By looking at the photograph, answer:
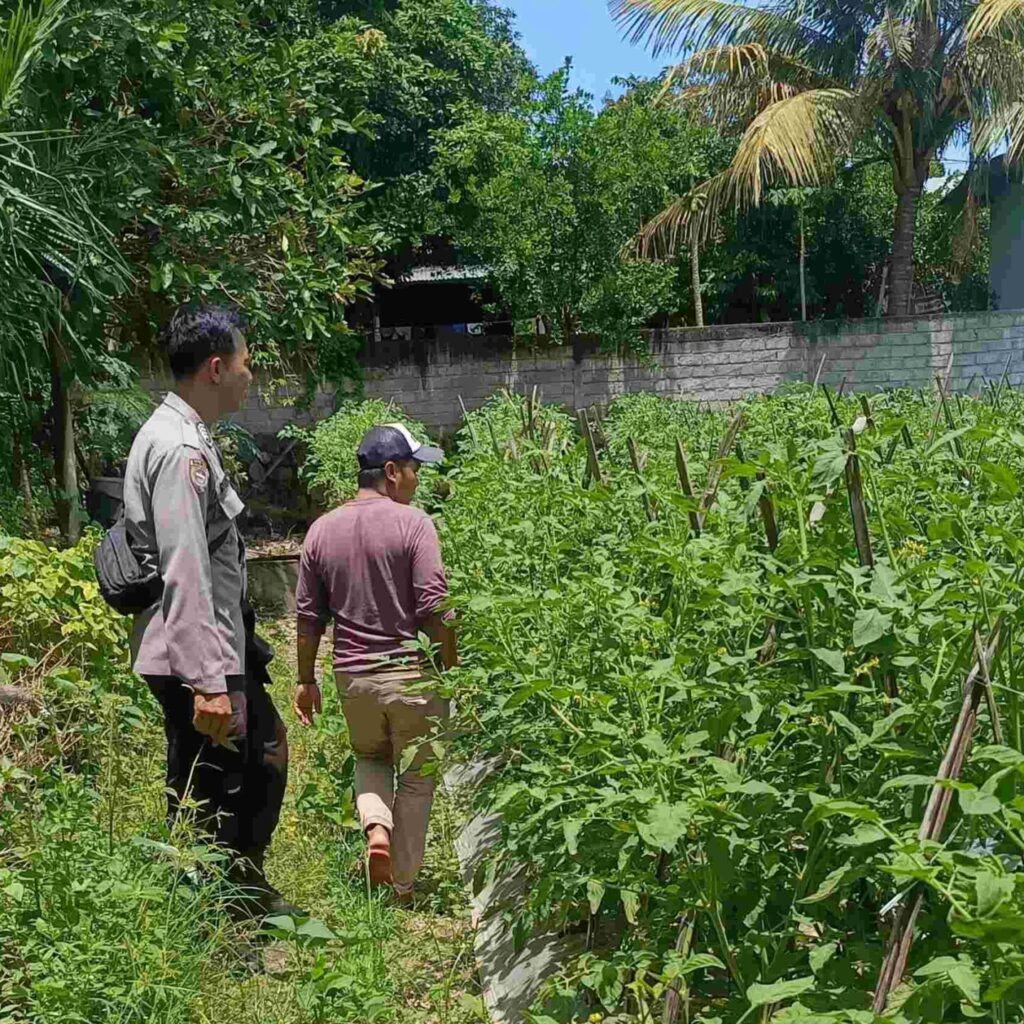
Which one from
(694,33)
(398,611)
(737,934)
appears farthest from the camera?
(694,33)

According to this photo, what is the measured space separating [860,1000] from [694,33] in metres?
18.1

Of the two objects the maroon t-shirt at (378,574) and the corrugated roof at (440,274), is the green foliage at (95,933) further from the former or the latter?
the corrugated roof at (440,274)

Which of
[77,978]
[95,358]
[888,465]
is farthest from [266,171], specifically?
[77,978]

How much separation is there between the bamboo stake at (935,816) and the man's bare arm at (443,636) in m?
2.39

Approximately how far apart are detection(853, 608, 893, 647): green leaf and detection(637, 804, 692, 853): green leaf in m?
0.40

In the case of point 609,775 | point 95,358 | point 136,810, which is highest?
point 95,358

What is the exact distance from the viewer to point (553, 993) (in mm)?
2660

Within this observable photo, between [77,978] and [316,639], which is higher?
[316,639]

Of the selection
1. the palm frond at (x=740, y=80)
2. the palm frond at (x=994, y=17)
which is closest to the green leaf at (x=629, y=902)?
the palm frond at (x=994, y=17)

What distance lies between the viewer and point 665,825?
2.04 metres

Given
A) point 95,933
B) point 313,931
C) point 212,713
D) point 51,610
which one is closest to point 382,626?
point 212,713

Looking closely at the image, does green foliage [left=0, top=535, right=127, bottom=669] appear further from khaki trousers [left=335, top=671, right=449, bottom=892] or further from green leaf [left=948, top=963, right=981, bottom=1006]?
green leaf [left=948, top=963, right=981, bottom=1006]

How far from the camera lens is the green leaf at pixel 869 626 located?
1951mm

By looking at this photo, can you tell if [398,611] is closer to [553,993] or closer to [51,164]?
[553,993]
